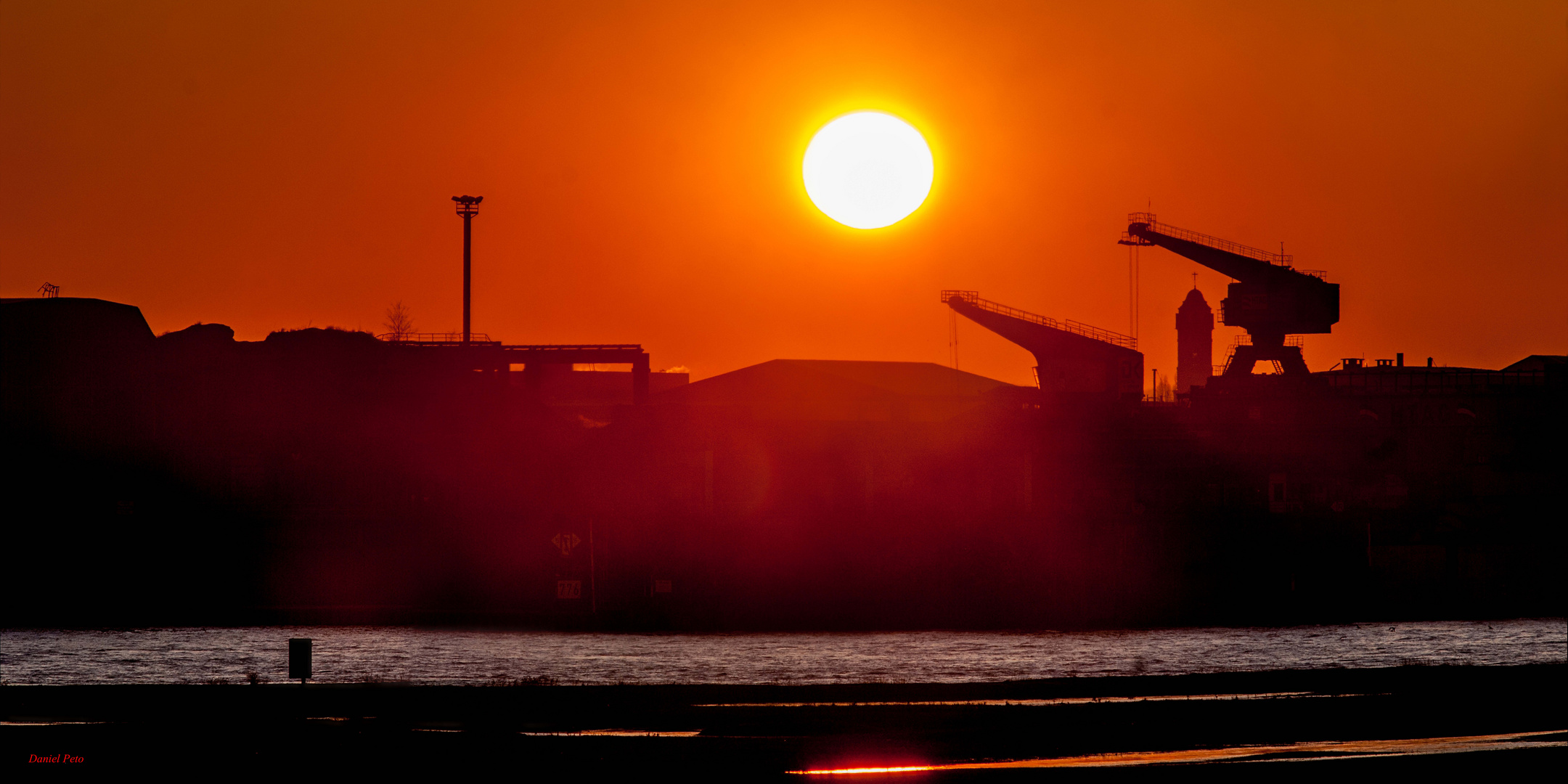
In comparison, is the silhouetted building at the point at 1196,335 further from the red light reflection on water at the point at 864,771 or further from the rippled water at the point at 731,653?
the red light reflection on water at the point at 864,771

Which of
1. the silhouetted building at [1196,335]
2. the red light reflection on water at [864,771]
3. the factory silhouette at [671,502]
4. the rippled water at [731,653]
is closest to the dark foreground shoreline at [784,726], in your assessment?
the red light reflection on water at [864,771]

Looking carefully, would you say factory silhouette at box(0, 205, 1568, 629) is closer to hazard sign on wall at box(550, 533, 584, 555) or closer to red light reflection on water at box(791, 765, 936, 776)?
hazard sign on wall at box(550, 533, 584, 555)

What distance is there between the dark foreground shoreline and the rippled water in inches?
483

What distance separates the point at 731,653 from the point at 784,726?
89.8 ft

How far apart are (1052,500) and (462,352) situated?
29855 millimetres

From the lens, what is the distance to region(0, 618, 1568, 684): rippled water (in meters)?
39.2

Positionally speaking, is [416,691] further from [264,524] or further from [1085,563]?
[1085,563]

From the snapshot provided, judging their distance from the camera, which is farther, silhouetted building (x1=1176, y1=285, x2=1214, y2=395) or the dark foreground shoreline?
silhouetted building (x1=1176, y1=285, x2=1214, y2=395)

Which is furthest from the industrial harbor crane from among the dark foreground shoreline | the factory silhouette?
the dark foreground shoreline

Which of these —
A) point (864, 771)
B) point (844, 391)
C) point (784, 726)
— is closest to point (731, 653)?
point (784, 726)

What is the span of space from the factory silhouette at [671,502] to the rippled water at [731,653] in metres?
4.57

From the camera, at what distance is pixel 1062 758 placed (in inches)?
687

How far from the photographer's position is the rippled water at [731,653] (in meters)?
39.2

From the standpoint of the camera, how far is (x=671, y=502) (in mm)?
64438
